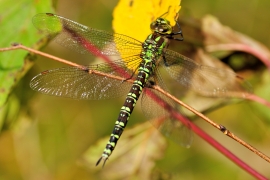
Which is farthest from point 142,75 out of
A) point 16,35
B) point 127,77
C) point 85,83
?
point 16,35

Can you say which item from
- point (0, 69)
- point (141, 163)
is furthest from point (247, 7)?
point (0, 69)

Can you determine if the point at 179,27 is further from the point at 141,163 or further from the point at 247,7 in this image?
the point at 247,7

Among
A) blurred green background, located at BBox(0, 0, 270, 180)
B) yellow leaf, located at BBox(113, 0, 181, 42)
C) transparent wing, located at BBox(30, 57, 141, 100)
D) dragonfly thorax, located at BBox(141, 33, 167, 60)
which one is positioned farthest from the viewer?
blurred green background, located at BBox(0, 0, 270, 180)

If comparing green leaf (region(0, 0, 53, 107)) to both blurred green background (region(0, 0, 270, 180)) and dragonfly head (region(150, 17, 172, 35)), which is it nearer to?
dragonfly head (region(150, 17, 172, 35))

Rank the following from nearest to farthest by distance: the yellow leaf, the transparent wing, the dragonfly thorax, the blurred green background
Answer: the yellow leaf → the transparent wing → the dragonfly thorax → the blurred green background

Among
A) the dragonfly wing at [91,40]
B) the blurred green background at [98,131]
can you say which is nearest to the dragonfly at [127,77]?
the dragonfly wing at [91,40]

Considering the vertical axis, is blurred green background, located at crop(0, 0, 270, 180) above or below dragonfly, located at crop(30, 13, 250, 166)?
below

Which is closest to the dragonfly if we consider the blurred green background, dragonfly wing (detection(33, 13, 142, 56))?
dragonfly wing (detection(33, 13, 142, 56))
